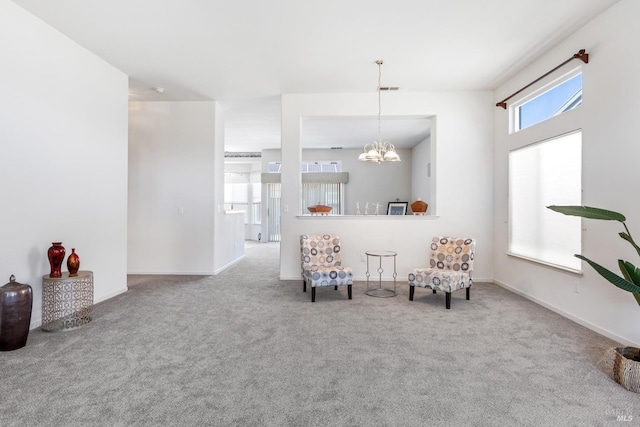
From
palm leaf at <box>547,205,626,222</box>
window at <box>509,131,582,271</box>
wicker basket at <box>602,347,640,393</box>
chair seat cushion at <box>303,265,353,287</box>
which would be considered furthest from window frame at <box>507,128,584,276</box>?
chair seat cushion at <box>303,265,353,287</box>

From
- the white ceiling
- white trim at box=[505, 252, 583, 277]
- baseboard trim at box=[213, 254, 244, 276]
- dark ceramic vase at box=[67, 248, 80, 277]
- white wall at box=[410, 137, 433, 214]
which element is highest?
the white ceiling

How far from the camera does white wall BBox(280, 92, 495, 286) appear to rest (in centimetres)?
531

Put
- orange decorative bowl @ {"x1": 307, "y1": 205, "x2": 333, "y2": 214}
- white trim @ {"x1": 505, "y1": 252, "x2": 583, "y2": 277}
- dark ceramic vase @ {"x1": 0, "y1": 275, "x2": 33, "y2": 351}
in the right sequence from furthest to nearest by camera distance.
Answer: orange decorative bowl @ {"x1": 307, "y1": 205, "x2": 333, "y2": 214}
white trim @ {"x1": 505, "y1": 252, "x2": 583, "y2": 277}
dark ceramic vase @ {"x1": 0, "y1": 275, "x2": 33, "y2": 351}

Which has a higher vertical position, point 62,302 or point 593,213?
point 593,213

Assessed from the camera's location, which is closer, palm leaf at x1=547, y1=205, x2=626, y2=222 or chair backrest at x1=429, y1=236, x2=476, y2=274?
palm leaf at x1=547, y1=205, x2=626, y2=222

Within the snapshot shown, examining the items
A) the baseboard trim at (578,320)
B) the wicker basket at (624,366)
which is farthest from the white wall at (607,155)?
the wicker basket at (624,366)

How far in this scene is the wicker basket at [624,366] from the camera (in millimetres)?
2113

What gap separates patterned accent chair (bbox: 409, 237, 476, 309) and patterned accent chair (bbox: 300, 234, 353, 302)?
0.93 m

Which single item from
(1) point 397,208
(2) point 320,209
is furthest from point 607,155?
(1) point 397,208

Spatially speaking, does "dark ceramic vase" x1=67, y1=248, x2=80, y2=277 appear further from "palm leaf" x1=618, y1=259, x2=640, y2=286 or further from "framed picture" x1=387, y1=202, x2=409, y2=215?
"framed picture" x1=387, y1=202, x2=409, y2=215

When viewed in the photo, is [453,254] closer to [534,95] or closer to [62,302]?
[534,95]

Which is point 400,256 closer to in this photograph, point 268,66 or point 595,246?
point 595,246

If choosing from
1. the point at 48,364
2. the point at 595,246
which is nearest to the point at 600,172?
the point at 595,246

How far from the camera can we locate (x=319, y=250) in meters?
4.80
